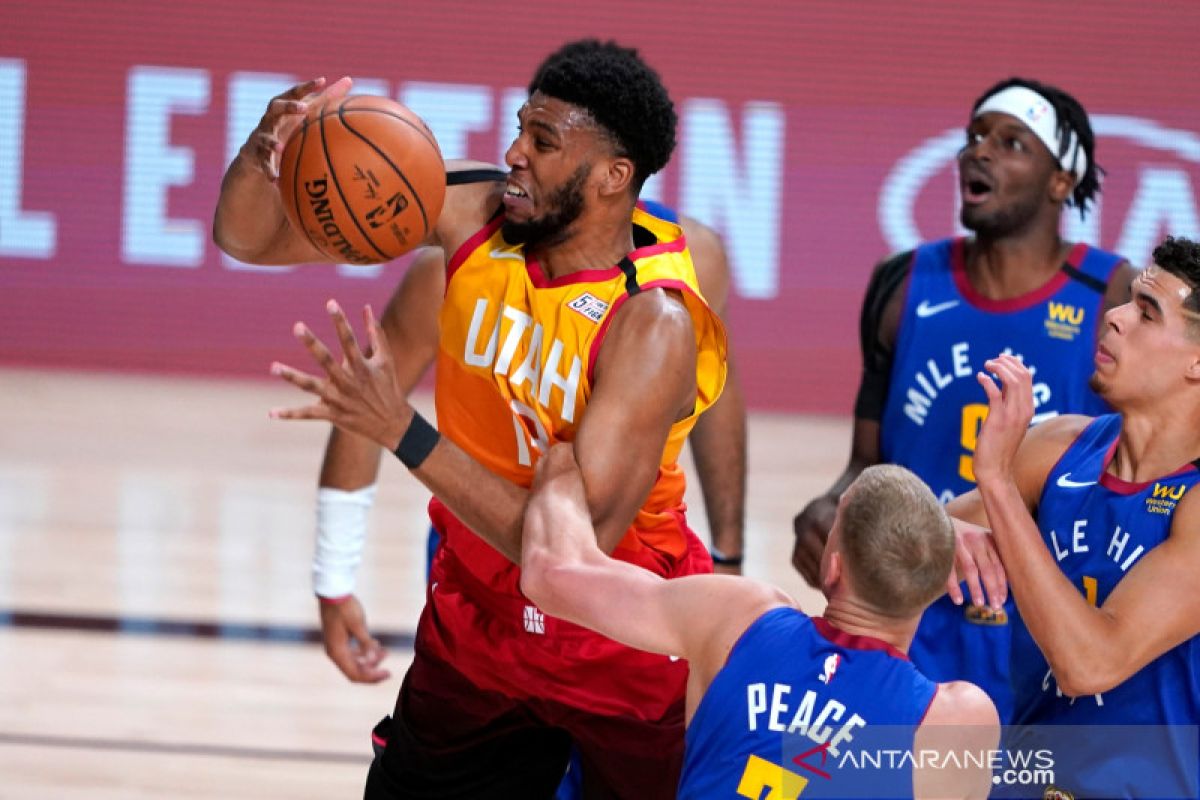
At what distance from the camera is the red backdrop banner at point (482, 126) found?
11.4 meters

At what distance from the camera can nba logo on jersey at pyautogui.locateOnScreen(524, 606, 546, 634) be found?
10.6 ft

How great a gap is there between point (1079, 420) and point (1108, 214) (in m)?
8.33

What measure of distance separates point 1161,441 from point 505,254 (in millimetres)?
1326

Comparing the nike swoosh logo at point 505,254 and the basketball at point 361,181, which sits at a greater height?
the basketball at point 361,181

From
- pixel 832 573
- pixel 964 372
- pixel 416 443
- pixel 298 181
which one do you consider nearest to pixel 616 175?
pixel 298 181

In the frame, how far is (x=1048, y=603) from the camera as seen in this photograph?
2844 millimetres

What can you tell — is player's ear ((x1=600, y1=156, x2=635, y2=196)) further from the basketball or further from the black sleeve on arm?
the black sleeve on arm

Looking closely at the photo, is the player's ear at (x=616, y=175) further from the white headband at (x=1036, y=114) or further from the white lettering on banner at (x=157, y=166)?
the white lettering on banner at (x=157, y=166)

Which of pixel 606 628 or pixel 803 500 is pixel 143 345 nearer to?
pixel 803 500

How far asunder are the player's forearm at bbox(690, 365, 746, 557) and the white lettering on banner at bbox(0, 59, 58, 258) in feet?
27.6

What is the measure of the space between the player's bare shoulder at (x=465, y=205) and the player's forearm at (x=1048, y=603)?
115 centimetres

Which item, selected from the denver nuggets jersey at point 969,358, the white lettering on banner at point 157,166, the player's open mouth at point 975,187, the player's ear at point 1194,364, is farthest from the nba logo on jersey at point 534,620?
the white lettering on banner at point 157,166

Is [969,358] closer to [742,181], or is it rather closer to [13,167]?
[742,181]

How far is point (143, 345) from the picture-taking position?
38.3ft
